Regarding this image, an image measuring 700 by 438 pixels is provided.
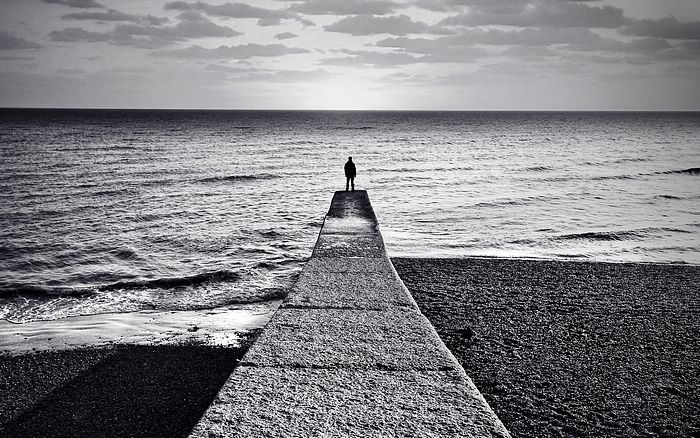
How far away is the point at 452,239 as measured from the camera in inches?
647

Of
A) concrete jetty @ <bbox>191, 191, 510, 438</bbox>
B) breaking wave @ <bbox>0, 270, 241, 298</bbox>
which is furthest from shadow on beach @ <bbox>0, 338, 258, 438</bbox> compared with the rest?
breaking wave @ <bbox>0, 270, 241, 298</bbox>

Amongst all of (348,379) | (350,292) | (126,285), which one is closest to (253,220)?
(126,285)

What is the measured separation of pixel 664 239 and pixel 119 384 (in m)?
17.1

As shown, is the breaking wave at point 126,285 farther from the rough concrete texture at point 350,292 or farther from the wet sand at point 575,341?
the wet sand at point 575,341

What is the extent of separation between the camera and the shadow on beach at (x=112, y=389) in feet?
17.9

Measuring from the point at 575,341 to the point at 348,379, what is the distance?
4.15m

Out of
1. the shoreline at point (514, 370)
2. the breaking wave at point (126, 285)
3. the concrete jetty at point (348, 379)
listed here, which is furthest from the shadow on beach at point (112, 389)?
the breaking wave at point (126, 285)

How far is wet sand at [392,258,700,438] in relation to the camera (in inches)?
205

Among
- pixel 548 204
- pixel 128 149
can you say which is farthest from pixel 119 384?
pixel 128 149

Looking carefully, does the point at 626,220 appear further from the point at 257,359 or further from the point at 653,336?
the point at 257,359

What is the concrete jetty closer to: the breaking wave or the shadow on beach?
the shadow on beach

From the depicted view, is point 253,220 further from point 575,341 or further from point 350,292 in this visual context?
point 575,341

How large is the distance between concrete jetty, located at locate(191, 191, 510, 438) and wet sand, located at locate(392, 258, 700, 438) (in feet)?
3.31

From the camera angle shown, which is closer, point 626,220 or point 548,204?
point 626,220
